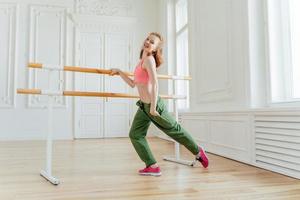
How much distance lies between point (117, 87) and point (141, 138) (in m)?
3.31

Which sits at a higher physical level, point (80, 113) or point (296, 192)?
point (80, 113)

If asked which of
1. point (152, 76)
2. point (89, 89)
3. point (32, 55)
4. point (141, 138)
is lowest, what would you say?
point (141, 138)

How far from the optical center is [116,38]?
A: 5359 mm

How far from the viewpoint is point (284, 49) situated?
2.29m

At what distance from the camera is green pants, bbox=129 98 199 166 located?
6.40ft

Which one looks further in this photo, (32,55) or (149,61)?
(32,55)

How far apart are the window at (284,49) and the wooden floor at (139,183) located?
27.2 inches

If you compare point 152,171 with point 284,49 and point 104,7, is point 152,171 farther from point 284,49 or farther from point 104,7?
point 104,7

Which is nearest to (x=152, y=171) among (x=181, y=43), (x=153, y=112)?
(x=153, y=112)

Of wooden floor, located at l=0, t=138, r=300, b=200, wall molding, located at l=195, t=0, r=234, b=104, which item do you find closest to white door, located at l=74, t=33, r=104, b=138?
wall molding, located at l=195, t=0, r=234, b=104

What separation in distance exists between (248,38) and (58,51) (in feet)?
12.0

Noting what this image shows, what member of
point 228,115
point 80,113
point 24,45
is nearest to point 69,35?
point 24,45

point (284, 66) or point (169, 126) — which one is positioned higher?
point (284, 66)

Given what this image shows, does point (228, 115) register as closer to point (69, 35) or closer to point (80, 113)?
point (80, 113)
